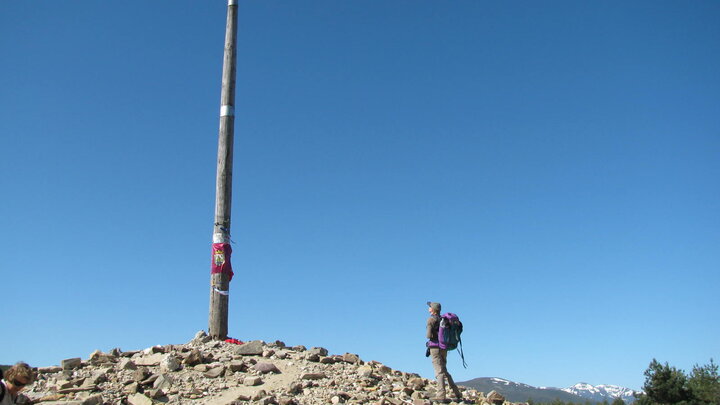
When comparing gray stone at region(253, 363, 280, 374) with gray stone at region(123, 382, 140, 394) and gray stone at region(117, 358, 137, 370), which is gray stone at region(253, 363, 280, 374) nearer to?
gray stone at region(123, 382, 140, 394)

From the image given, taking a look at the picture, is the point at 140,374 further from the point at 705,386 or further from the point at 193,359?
the point at 705,386

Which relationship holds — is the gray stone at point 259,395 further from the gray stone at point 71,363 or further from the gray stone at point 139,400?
the gray stone at point 71,363

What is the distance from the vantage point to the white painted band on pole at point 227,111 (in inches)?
610

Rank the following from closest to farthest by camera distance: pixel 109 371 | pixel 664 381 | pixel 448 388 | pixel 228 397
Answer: pixel 228 397
pixel 109 371
pixel 448 388
pixel 664 381

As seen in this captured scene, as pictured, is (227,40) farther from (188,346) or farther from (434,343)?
(434,343)

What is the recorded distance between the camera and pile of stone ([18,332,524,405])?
10180 mm

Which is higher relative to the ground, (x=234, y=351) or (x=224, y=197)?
(x=224, y=197)

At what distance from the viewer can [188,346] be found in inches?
528

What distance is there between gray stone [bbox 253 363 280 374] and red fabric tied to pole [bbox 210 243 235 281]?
3268 mm

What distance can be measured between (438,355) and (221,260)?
5.98 metres

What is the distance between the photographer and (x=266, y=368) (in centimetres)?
1170

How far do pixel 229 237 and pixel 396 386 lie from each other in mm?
5791

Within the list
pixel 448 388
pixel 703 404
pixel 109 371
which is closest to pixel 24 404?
pixel 109 371

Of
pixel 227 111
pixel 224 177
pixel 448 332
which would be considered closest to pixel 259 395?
pixel 448 332
